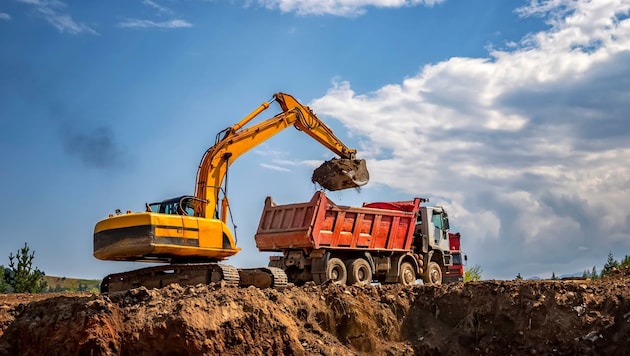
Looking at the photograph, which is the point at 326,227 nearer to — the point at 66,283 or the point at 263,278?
the point at 263,278

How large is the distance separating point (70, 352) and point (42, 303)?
1.70 m

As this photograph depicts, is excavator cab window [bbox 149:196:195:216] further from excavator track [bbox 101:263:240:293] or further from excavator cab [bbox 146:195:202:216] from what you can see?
excavator track [bbox 101:263:240:293]

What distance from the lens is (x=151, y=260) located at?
16.6 meters

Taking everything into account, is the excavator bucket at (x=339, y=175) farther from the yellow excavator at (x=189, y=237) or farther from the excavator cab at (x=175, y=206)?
the excavator cab at (x=175, y=206)

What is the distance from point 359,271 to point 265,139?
16.2 feet

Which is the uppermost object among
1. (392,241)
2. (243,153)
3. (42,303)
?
(243,153)

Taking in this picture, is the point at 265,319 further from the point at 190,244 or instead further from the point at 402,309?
the point at 190,244

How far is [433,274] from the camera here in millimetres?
22953

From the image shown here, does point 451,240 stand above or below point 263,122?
below

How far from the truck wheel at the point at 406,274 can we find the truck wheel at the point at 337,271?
2816 millimetres

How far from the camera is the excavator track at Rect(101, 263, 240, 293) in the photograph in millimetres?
15763

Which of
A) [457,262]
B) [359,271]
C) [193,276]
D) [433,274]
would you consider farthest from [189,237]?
[457,262]

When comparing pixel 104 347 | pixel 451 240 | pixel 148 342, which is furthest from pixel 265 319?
pixel 451 240

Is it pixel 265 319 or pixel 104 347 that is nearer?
pixel 104 347
